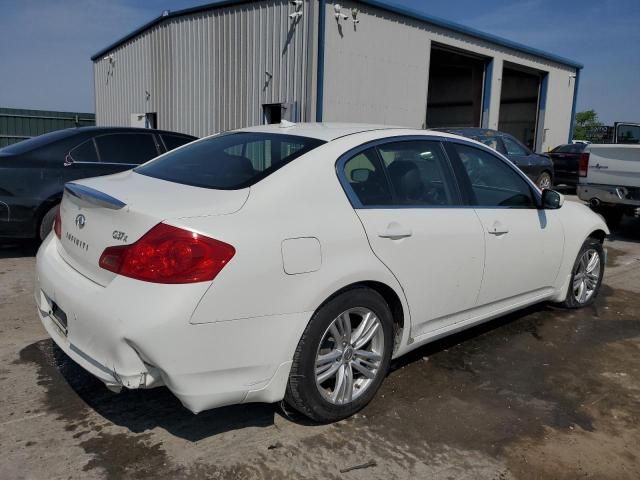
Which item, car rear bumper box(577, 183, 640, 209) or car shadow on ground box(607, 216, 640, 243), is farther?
car shadow on ground box(607, 216, 640, 243)

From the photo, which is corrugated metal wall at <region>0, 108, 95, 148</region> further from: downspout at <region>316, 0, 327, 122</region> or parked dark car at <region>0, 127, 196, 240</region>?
parked dark car at <region>0, 127, 196, 240</region>

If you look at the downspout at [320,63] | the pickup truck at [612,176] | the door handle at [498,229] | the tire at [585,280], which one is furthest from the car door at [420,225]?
the downspout at [320,63]

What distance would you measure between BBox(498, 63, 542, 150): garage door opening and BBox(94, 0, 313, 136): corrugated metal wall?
43.3ft

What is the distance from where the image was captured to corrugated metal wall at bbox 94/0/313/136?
12953mm

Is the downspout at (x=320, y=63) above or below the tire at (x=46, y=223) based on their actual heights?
above

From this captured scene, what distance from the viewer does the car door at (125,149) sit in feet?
21.1

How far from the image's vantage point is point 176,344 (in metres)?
2.29

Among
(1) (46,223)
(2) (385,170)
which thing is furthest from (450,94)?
(2) (385,170)

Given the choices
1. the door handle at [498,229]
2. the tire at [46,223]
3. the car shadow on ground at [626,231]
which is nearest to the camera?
the door handle at [498,229]

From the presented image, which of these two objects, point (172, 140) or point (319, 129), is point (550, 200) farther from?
point (172, 140)

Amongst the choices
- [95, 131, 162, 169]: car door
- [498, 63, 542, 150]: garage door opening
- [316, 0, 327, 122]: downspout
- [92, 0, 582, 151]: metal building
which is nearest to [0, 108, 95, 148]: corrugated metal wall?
[92, 0, 582, 151]: metal building

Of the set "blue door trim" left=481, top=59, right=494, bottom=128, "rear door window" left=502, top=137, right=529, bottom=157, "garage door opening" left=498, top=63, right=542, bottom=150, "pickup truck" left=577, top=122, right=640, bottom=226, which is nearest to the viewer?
"pickup truck" left=577, top=122, right=640, bottom=226

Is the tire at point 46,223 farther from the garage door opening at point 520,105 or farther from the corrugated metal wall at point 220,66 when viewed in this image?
the garage door opening at point 520,105

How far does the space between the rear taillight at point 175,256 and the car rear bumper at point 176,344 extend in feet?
0.15
